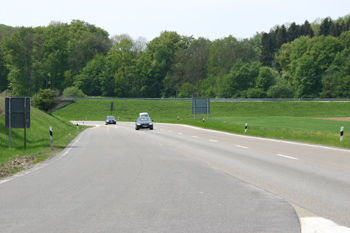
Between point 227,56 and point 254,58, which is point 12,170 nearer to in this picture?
point 227,56

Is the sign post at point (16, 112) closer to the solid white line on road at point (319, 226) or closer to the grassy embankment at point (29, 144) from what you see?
the grassy embankment at point (29, 144)

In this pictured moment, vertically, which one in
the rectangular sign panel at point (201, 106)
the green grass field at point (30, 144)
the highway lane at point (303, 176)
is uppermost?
the rectangular sign panel at point (201, 106)

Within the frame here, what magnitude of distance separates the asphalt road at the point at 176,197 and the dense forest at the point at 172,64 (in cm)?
10023

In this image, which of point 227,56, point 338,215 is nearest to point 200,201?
point 338,215

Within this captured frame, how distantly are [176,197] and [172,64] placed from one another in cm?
13310

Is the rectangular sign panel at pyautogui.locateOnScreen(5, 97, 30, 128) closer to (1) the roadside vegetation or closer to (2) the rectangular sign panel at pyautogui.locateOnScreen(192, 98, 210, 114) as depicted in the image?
(1) the roadside vegetation

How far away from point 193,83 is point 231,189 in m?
125

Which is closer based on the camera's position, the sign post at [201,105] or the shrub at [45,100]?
the sign post at [201,105]

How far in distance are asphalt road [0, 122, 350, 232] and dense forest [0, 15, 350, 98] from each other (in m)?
100

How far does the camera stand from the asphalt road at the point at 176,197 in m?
6.37

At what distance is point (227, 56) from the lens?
13088 cm

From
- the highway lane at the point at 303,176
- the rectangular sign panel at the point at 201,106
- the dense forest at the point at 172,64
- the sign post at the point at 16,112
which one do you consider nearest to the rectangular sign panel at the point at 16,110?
the sign post at the point at 16,112

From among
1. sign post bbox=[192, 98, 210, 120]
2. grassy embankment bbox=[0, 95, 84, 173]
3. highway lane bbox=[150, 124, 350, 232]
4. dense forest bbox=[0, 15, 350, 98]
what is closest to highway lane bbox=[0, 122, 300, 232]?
highway lane bbox=[150, 124, 350, 232]

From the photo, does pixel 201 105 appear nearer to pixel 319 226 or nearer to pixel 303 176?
pixel 303 176
